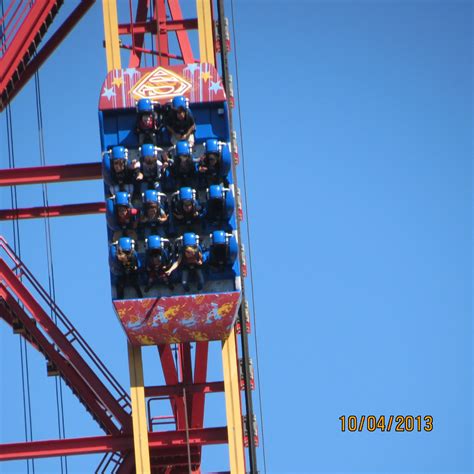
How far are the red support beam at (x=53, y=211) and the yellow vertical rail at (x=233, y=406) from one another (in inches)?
220

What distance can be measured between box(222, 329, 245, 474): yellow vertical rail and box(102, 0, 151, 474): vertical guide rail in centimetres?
182

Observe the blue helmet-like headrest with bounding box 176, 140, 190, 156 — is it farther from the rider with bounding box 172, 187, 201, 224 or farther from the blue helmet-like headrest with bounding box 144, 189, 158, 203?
the blue helmet-like headrest with bounding box 144, 189, 158, 203

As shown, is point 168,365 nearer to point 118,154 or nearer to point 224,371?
point 224,371

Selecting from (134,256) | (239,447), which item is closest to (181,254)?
(134,256)

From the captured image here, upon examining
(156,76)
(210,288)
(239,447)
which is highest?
(156,76)

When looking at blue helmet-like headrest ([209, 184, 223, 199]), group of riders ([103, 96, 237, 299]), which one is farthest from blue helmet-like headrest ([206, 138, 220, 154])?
blue helmet-like headrest ([209, 184, 223, 199])

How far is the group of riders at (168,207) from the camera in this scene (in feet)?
173

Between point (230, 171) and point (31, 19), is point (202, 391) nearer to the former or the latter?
point (230, 171)

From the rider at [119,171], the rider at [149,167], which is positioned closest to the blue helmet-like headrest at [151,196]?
the rider at [149,167]

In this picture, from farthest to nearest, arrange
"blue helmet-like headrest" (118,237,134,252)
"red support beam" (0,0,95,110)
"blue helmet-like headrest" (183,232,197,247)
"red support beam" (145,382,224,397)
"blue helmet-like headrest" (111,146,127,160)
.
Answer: "red support beam" (0,0,95,110) → "red support beam" (145,382,224,397) → "blue helmet-like headrest" (111,146,127,160) → "blue helmet-like headrest" (118,237,134,252) → "blue helmet-like headrest" (183,232,197,247)

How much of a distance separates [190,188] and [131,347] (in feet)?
12.8

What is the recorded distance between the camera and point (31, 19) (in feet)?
181

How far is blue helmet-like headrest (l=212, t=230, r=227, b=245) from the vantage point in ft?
173

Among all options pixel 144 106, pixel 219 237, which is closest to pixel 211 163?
pixel 219 237
